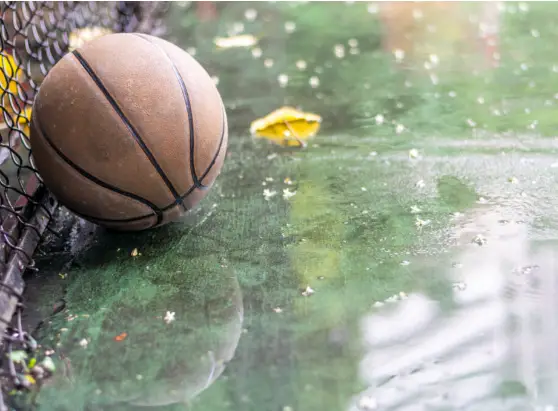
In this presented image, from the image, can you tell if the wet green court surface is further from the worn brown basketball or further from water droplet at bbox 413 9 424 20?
water droplet at bbox 413 9 424 20

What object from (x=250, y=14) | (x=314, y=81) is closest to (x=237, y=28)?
(x=250, y=14)

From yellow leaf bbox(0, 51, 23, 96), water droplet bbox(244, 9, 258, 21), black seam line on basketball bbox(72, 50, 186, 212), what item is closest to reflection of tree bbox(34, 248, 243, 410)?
black seam line on basketball bbox(72, 50, 186, 212)

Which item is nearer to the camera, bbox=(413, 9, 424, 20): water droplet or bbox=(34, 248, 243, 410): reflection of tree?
bbox=(34, 248, 243, 410): reflection of tree

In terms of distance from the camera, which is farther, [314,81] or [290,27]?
[290,27]

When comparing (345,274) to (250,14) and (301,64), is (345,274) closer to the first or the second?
(301,64)

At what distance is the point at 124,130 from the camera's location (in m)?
2.22

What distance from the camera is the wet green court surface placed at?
6.00ft

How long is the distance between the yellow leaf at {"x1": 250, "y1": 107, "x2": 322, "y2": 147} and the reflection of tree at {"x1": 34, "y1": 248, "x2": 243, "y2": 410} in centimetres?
116

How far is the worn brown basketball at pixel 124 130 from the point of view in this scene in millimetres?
2225

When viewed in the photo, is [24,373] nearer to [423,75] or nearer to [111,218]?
[111,218]

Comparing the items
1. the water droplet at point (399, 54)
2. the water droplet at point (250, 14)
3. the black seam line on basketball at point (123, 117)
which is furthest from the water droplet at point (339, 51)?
the black seam line on basketball at point (123, 117)

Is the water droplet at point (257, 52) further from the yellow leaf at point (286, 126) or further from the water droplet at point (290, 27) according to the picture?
the yellow leaf at point (286, 126)

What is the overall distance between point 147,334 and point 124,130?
0.71m

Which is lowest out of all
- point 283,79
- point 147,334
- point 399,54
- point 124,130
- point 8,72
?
point 399,54
